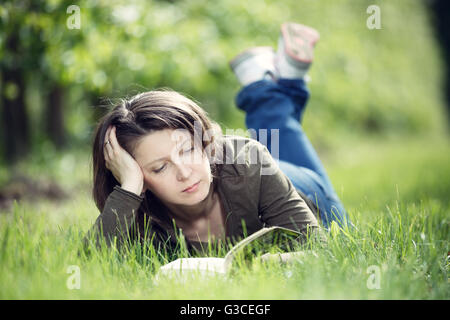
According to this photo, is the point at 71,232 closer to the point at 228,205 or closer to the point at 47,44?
the point at 228,205

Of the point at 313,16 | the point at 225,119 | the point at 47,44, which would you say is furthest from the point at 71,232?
the point at 313,16

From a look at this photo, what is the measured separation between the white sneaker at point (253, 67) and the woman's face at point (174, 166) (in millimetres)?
1211

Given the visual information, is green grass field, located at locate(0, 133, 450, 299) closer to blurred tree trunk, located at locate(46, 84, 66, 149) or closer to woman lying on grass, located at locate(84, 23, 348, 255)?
woman lying on grass, located at locate(84, 23, 348, 255)

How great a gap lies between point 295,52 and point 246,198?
54.5 inches

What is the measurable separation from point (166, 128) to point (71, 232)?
0.61m

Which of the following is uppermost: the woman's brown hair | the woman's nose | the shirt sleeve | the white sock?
the white sock

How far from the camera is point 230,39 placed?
591 centimetres

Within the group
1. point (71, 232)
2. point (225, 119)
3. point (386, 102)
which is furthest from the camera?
point (386, 102)

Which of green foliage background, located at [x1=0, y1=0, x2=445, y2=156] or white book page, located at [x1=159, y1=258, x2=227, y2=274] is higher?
green foliage background, located at [x1=0, y1=0, x2=445, y2=156]

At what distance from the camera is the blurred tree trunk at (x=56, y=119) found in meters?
6.90

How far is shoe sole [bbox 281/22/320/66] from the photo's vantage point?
313 centimetres

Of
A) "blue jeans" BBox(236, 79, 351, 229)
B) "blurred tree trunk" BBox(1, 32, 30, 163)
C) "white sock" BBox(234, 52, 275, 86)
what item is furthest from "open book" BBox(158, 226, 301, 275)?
"blurred tree trunk" BBox(1, 32, 30, 163)

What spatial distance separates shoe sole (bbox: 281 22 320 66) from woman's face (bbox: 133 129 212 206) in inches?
53.9

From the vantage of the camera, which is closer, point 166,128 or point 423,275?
point 423,275
